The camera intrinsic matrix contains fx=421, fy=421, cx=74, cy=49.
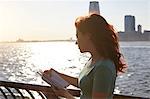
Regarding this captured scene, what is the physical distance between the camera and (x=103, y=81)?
2.91 metres

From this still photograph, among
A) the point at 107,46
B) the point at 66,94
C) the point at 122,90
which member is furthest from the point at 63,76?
the point at 122,90

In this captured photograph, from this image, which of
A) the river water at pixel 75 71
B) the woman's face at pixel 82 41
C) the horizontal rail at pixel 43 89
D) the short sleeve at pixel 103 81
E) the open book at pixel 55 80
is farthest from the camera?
the river water at pixel 75 71

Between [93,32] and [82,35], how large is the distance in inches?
3.4

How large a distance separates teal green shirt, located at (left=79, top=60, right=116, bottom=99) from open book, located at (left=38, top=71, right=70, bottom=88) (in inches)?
7.7

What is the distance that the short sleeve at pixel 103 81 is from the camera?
2906 mm

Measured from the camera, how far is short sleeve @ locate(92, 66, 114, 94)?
2906mm

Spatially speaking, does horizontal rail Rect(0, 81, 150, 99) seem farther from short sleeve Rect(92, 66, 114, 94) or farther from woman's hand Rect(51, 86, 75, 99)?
short sleeve Rect(92, 66, 114, 94)

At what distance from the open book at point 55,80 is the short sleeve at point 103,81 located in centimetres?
39

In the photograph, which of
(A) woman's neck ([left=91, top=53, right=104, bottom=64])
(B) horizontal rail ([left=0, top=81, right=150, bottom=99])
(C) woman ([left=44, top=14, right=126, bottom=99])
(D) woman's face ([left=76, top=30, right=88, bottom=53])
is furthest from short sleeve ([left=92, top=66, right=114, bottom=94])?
(B) horizontal rail ([left=0, top=81, right=150, bottom=99])

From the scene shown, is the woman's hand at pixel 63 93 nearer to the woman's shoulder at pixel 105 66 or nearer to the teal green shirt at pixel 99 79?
the teal green shirt at pixel 99 79

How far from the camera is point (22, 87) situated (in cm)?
426

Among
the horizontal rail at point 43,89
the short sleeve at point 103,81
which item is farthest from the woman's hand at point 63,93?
the horizontal rail at point 43,89

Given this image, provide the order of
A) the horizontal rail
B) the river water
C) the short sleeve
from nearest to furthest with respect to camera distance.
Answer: the short sleeve, the horizontal rail, the river water

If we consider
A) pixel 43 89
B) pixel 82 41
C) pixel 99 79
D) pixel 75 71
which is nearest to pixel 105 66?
pixel 99 79
